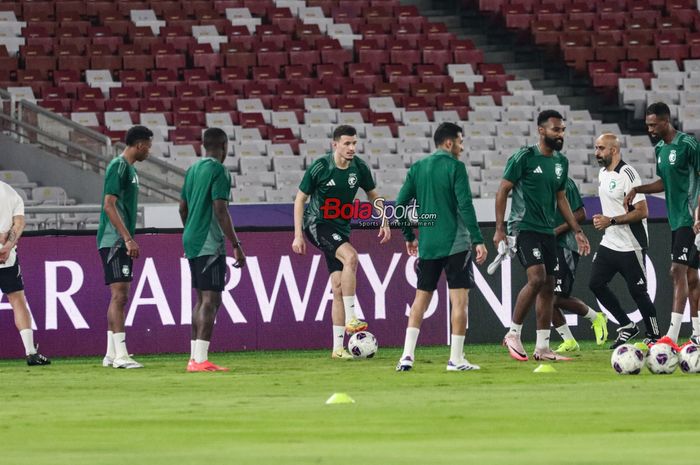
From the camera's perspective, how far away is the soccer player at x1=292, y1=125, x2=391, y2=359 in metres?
13.5

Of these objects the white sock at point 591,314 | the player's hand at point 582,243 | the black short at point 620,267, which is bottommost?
the white sock at point 591,314

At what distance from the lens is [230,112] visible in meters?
27.4

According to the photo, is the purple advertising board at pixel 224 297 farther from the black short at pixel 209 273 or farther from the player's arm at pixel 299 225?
the black short at pixel 209 273

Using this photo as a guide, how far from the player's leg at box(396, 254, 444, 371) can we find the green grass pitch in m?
0.19

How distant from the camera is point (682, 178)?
1285 cm

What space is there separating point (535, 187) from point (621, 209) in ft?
5.34

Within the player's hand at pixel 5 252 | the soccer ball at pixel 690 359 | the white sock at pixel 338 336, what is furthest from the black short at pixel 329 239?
the soccer ball at pixel 690 359

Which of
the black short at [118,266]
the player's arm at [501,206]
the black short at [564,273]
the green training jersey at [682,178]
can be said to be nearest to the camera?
the player's arm at [501,206]

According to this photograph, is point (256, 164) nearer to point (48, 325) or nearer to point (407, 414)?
point (48, 325)

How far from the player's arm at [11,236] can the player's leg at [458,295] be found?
4150 millimetres

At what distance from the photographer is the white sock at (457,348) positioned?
11.5m

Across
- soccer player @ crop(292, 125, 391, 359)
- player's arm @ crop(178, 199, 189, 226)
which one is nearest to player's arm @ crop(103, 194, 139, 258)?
player's arm @ crop(178, 199, 189, 226)

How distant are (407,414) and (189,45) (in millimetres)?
22638

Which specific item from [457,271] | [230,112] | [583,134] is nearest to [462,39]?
[583,134]
